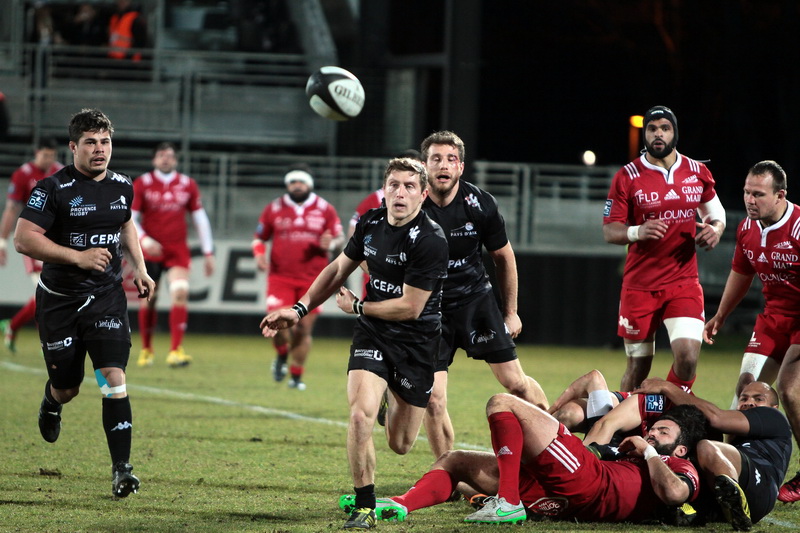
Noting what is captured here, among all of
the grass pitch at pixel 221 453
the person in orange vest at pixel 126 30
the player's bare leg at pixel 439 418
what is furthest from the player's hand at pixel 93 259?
the person in orange vest at pixel 126 30

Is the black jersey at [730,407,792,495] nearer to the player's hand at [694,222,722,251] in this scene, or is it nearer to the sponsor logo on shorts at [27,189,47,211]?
the player's hand at [694,222,722,251]

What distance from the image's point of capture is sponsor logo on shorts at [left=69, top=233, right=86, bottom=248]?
22.7 ft

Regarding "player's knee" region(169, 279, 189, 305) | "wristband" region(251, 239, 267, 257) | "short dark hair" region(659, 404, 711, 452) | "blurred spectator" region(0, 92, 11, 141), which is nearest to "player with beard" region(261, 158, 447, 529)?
"short dark hair" region(659, 404, 711, 452)

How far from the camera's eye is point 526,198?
19109mm

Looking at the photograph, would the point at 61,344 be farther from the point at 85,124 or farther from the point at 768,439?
the point at 768,439

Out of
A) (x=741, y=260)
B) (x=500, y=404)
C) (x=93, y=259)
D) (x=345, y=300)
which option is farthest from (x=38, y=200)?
(x=741, y=260)

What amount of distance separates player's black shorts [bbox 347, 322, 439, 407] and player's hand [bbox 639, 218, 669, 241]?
254cm

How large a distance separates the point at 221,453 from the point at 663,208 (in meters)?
3.74

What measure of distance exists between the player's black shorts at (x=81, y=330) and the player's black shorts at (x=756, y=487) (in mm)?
3670

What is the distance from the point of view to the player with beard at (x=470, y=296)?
722 centimetres

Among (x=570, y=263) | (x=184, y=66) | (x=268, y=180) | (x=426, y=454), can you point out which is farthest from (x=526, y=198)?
(x=426, y=454)

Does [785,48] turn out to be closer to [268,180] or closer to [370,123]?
[370,123]

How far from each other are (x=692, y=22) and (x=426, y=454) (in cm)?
2195

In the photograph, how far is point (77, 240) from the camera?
6.92 meters
